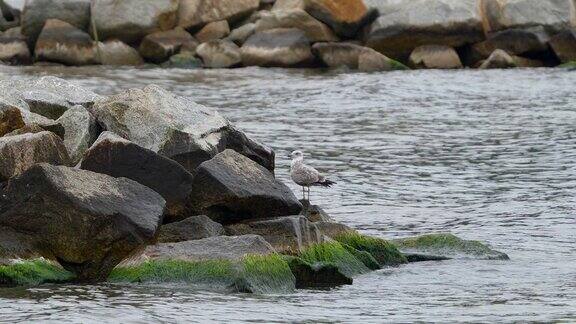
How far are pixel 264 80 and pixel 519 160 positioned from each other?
11517 mm

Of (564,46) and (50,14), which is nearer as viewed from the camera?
(564,46)

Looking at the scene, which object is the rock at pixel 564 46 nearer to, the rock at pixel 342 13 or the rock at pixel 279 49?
the rock at pixel 342 13

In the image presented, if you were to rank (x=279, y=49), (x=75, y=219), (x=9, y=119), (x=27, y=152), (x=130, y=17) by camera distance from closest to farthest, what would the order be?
1. (x=75, y=219)
2. (x=27, y=152)
3. (x=9, y=119)
4. (x=279, y=49)
5. (x=130, y=17)

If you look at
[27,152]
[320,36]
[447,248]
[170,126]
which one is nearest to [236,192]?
[170,126]

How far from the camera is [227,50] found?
33.0 meters

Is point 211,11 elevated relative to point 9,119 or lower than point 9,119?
elevated

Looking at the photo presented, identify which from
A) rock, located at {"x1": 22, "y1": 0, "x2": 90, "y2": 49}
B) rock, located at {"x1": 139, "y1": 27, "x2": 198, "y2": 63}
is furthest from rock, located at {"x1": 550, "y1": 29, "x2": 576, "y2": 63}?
rock, located at {"x1": 22, "y1": 0, "x2": 90, "y2": 49}

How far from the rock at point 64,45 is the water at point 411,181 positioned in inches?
55.3

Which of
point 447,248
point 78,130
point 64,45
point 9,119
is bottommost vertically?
point 447,248

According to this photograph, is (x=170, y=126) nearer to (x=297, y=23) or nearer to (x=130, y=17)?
(x=297, y=23)

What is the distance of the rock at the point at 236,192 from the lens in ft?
35.9

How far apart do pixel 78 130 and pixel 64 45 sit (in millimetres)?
21550

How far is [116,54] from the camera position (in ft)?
109

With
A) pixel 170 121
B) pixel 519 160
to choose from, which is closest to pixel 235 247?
pixel 170 121
